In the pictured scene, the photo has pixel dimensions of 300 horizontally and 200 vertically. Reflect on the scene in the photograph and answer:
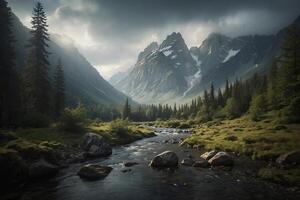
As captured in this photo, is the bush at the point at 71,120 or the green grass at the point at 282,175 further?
the bush at the point at 71,120

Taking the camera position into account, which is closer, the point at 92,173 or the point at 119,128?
the point at 92,173

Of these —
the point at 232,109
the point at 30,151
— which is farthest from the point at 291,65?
the point at 232,109

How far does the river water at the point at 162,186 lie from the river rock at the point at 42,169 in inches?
43.8

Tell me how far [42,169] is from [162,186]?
47.3ft

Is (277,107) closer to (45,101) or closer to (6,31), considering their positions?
(45,101)

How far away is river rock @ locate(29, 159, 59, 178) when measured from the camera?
31531 millimetres

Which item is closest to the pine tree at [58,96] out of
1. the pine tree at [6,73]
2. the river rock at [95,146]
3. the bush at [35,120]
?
the pine tree at [6,73]

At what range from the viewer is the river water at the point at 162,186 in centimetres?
2548

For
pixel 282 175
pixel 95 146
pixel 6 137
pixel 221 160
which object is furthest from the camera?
pixel 95 146

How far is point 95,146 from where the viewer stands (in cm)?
4712

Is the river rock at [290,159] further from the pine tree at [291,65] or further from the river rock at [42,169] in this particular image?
the pine tree at [291,65]

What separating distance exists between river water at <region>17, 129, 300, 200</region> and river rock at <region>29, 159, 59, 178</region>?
1.11 metres

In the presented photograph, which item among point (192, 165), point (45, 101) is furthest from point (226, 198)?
point (45, 101)

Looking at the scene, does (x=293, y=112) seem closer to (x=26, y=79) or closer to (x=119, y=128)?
(x=119, y=128)
